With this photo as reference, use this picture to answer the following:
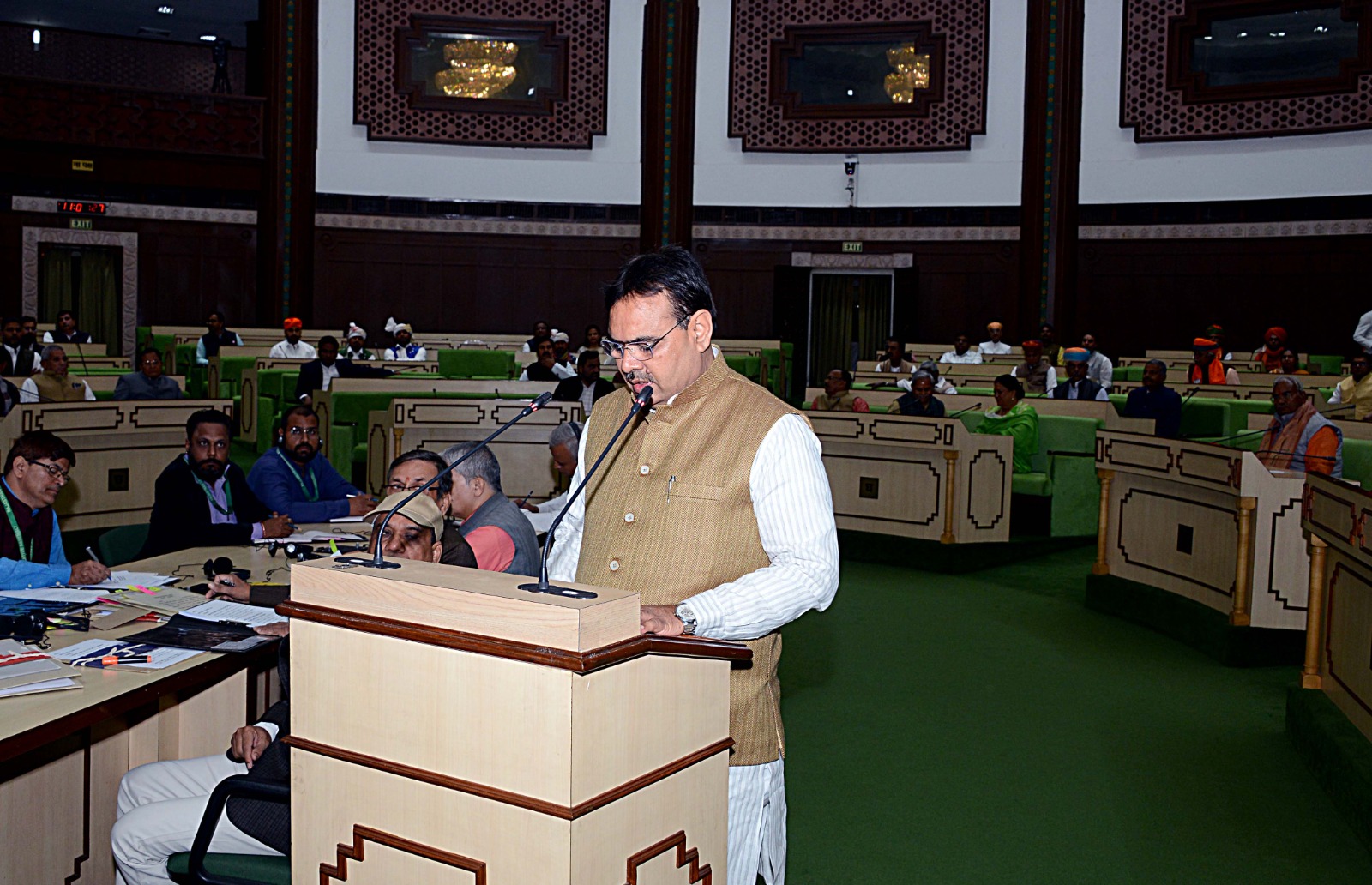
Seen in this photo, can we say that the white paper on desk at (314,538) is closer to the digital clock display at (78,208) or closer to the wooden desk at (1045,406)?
the wooden desk at (1045,406)

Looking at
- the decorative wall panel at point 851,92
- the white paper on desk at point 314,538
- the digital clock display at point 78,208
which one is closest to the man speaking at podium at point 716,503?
the white paper on desk at point 314,538

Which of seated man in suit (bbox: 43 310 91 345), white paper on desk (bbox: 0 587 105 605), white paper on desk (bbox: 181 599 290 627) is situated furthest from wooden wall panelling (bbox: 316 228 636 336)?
white paper on desk (bbox: 181 599 290 627)

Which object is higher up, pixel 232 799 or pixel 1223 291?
pixel 1223 291

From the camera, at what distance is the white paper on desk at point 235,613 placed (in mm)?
3053

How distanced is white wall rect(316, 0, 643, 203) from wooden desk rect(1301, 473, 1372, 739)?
12.4 metres

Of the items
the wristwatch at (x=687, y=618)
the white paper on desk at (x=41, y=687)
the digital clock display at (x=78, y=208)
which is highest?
Result: the digital clock display at (x=78, y=208)

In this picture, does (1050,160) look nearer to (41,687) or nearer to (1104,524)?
(1104,524)

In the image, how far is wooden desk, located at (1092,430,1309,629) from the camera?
16.8 feet

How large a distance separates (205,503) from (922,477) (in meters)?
4.44

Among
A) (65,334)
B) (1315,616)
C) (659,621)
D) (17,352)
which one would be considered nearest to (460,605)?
(659,621)

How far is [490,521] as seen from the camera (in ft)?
11.3

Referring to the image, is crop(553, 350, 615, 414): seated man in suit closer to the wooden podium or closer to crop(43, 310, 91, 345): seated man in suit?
crop(43, 310, 91, 345): seated man in suit

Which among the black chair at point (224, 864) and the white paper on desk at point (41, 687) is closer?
the black chair at point (224, 864)

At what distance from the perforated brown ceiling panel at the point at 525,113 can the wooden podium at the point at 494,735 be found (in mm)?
14795
